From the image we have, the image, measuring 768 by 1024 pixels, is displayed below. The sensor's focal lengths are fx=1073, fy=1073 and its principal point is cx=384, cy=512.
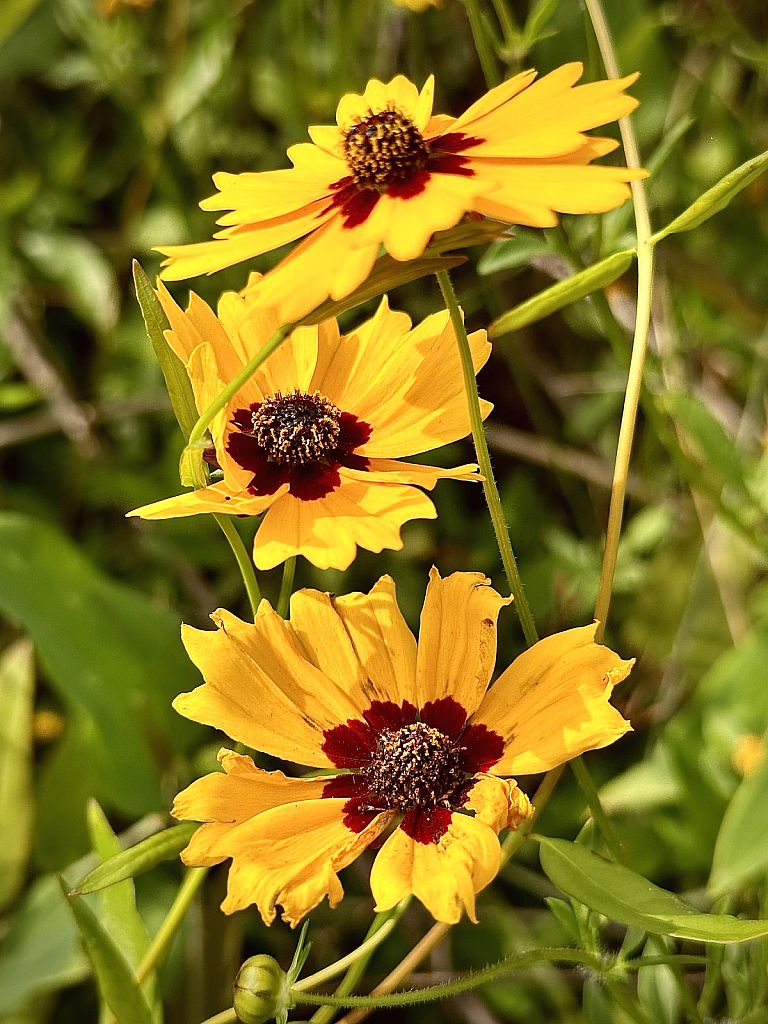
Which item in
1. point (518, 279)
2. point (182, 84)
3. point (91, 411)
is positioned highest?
point (182, 84)

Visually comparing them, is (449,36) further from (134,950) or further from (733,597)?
(134,950)

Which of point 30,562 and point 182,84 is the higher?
point 182,84

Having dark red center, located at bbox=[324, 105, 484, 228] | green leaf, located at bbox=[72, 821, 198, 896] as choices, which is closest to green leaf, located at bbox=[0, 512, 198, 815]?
green leaf, located at bbox=[72, 821, 198, 896]

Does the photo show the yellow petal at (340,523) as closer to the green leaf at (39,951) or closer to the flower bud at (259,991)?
the flower bud at (259,991)

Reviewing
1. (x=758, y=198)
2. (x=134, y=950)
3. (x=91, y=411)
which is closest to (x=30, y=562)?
(x=91, y=411)

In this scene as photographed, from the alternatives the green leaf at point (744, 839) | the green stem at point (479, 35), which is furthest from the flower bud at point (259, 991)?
the green stem at point (479, 35)

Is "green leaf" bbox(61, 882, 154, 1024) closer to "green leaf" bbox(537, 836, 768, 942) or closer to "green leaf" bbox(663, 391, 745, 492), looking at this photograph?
"green leaf" bbox(537, 836, 768, 942)

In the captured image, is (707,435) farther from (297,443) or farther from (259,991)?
(259,991)

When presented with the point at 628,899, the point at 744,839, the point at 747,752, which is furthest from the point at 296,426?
the point at 747,752
